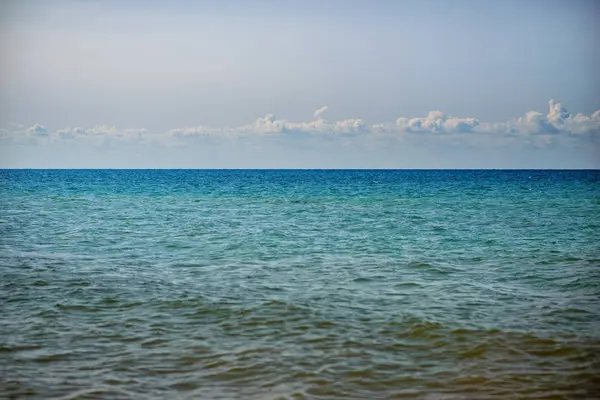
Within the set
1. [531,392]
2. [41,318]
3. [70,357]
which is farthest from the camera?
[41,318]

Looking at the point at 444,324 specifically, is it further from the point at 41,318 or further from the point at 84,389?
the point at 41,318

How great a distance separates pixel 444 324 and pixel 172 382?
17.0 feet

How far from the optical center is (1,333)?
34.6 ft

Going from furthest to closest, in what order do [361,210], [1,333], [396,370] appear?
[361,210], [1,333], [396,370]

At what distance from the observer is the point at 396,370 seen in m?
8.60

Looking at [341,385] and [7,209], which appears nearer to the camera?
[341,385]

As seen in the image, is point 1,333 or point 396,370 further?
point 1,333

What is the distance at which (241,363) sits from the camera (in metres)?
8.89

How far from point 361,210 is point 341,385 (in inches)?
1318

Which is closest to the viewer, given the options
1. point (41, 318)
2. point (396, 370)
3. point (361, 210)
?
point (396, 370)

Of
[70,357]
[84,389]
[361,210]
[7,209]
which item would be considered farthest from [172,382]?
[7,209]

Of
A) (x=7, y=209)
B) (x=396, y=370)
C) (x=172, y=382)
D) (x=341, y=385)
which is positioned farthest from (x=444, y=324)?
(x=7, y=209)

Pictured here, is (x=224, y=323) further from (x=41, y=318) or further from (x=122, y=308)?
(x=41, y=318)

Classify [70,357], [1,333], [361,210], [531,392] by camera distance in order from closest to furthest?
[531,392]
[70,357]
[1,333]
[361,210]
